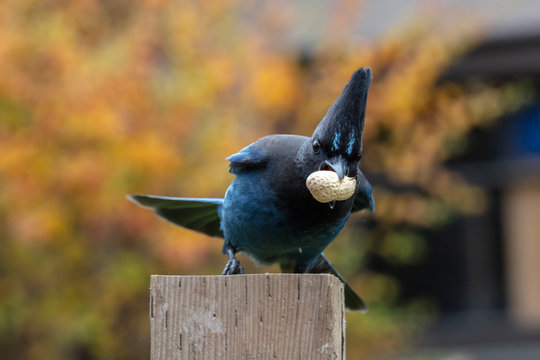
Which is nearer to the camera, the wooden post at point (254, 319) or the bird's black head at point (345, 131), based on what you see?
the wooden post at point (254, 319)

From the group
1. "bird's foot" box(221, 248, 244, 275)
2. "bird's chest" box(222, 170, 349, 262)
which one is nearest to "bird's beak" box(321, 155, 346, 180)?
"bird's chest" box(222, 170, 349, 262)

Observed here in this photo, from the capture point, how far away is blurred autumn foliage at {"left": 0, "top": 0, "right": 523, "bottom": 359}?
15.1 ft

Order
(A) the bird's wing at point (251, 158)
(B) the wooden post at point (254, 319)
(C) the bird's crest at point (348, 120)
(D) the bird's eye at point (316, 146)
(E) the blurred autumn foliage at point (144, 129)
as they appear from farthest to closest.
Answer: (E) the blurred autumn foliage at point (144, 129) < (A) the bird's wing at point (251, 158) < (D) the bird's eye at point (316, 146) < (C) the bird's crest at point (348, 120) < (B) the wooden post at point (254, 319)

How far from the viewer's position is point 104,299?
5.24 meters

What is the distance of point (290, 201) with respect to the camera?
7.31 ft

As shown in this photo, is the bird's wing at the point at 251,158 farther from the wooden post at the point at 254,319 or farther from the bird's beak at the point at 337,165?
the wooden post at the point at 254,319

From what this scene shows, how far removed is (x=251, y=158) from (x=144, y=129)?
2.51 meters

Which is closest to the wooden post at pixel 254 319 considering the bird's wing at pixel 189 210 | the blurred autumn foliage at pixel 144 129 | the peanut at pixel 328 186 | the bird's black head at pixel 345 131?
the peanut at pixel 328 186

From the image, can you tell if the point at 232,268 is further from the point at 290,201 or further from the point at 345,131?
the point at 345,131

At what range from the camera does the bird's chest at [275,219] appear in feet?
7.22

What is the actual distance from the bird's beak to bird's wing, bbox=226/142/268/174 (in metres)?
0.43

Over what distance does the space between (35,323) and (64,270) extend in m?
0.48

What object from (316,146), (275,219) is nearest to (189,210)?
(275,219)

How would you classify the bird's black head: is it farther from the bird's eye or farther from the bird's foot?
the bird's foot
